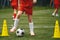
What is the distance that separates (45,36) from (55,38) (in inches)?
17.5

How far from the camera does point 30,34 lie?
9539 mm

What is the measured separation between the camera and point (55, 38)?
352 inches

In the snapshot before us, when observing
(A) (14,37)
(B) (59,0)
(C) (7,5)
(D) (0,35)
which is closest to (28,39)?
(A) (14,37)

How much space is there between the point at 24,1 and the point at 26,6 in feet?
0.55

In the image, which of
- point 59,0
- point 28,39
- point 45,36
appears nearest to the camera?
point 28,39

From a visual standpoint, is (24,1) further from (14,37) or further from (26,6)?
(14,37)

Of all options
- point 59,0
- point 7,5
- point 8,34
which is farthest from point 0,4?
point 8,34

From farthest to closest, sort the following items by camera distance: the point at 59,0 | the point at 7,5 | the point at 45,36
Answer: the point at 7,5, the point at 59,0, the point at 45,36

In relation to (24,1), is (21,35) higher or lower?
lower

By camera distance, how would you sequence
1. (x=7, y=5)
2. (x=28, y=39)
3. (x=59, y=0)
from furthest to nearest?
(x=7, y=5) < (x=59, y=0) < (x=28, y=39)

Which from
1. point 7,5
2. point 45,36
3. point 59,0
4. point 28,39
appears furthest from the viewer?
point 7,5

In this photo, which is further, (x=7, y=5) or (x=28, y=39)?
(x=7, y=5)

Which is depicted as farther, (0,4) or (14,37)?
(0,4)

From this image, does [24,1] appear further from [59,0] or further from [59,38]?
[59,0]
